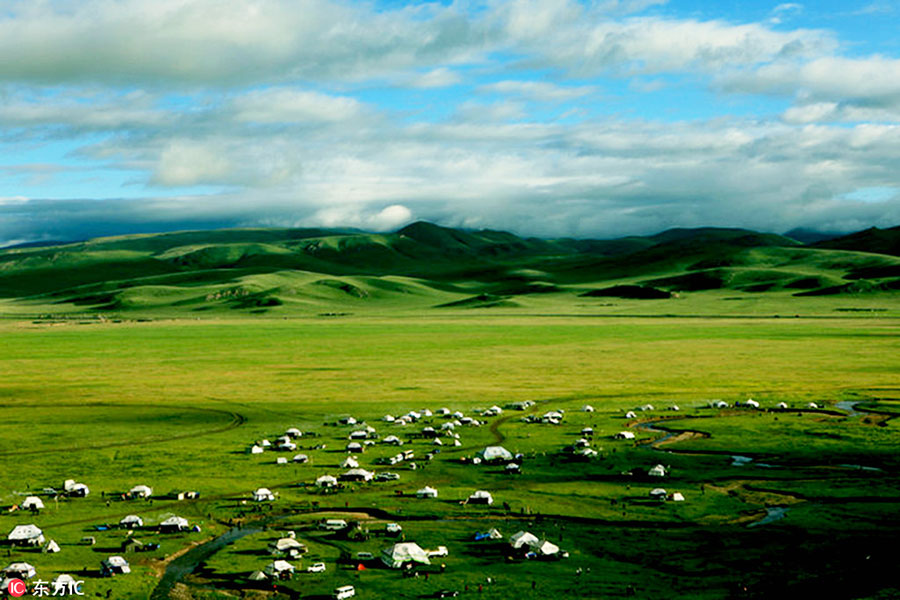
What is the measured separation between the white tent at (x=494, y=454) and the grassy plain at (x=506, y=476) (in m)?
2.06

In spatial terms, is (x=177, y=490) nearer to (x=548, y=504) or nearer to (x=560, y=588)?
(x=548, y=504)

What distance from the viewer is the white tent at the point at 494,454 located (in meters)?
74.4

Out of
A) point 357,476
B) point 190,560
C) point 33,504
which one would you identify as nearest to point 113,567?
point 190,560

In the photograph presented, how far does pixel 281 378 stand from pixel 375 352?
44.0m

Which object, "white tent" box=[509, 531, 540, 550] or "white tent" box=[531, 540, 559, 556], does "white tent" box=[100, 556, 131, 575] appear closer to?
"white tent" box=[509, 531, 540, 550]

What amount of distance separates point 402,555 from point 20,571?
1842 cm

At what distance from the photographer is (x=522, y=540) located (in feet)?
166

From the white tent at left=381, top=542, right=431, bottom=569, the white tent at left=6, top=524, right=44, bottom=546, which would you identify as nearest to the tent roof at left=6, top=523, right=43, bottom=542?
the white tent at left=6, top=524, right=44, bottom=546

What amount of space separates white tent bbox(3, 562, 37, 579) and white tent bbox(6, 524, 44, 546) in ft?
19.4

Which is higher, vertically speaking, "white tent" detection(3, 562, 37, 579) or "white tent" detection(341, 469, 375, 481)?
"white tent" detection(3, 562, 37, 579)

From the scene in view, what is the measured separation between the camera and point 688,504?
199ft

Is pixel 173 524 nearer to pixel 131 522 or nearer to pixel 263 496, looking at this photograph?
pixel 131 522

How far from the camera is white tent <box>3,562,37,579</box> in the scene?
4397 centimetres

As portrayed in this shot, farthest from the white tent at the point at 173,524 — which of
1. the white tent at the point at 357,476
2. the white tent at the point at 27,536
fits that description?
the white tent at the point at 357,476
